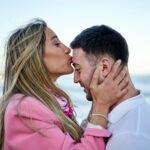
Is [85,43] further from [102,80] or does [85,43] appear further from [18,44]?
[18,44]

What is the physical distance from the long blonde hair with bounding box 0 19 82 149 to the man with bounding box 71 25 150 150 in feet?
0.60

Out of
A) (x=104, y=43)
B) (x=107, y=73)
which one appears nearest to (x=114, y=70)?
(x=107, y=73)

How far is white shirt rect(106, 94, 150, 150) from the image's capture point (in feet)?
5.95

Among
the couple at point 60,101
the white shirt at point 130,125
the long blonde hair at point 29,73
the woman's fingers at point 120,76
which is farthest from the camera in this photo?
the long blonde hair at point 29,73

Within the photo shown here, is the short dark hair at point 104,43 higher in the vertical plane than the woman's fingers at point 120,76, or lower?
higher

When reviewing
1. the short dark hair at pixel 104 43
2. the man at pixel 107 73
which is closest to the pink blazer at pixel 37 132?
the man at pixel 107 73

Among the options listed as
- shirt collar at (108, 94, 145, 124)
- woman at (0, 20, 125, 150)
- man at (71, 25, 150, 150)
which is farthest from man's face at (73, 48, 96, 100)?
shirt collar at (108, 94, 145, 124)

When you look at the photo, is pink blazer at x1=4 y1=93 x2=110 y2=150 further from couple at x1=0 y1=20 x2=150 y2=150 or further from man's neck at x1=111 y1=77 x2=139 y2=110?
man's neck at x1=111 y1=77 x2=139 y2=110

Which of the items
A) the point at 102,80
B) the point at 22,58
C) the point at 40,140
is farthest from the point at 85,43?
the point at 40,140

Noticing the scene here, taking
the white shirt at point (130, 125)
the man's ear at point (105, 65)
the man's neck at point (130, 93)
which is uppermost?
the man's ear at point (105, 65)

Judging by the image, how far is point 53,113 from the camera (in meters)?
2.16

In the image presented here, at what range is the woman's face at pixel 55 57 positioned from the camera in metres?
2.36

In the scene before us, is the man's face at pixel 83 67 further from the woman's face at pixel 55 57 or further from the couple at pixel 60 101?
the woman's face at pixel 55 57

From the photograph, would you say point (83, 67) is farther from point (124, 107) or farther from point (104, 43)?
point (124, 107)
